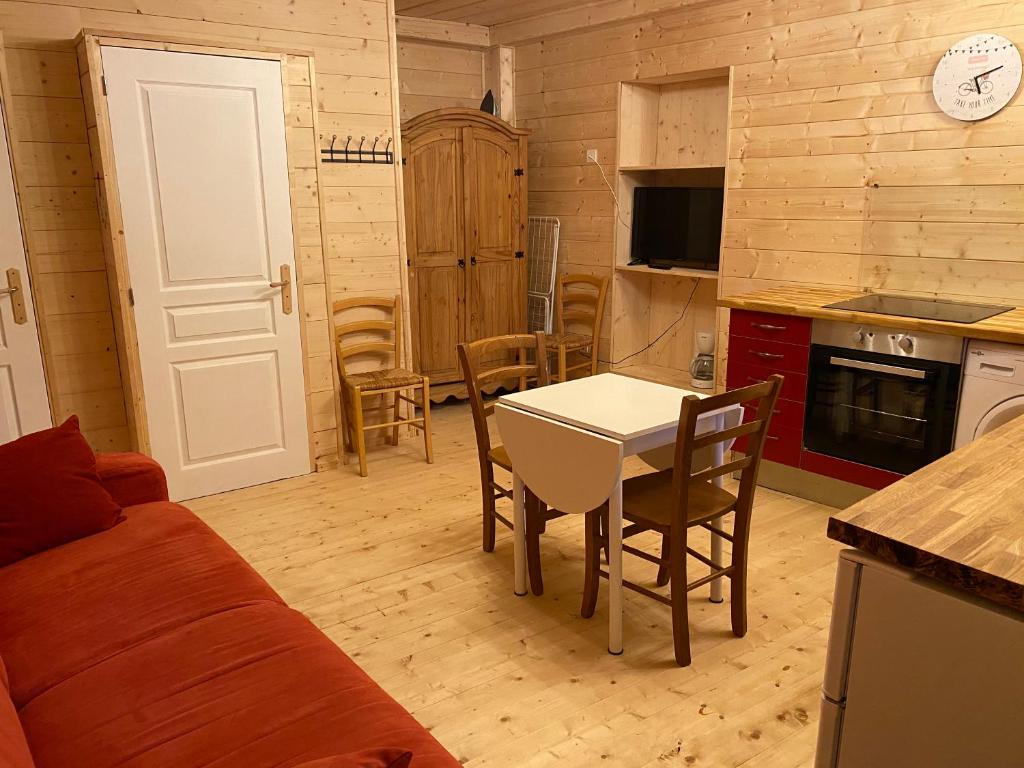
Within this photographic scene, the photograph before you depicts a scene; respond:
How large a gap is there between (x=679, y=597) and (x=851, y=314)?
64.3 inches

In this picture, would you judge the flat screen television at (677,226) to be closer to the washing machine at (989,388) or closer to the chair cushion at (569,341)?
the chair cushion at (569,341)

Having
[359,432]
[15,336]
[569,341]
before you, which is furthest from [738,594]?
[15,336]

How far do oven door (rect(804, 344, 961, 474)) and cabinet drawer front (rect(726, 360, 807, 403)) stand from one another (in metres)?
0.04

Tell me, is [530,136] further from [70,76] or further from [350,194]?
[70,76]

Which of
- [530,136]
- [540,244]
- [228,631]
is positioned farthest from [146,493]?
[530,136]

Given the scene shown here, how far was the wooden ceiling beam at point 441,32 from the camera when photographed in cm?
548

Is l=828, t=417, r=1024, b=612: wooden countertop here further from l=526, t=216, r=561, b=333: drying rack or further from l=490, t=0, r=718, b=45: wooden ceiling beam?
l=526, t=216, r=561, b=333: drying rack

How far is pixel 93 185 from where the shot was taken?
359 cm

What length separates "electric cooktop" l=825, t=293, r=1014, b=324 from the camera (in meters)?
3.21

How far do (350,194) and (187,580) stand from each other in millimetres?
2648

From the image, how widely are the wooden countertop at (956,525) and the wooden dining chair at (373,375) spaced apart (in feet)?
10.0

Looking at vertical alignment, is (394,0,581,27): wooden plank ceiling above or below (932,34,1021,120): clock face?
above

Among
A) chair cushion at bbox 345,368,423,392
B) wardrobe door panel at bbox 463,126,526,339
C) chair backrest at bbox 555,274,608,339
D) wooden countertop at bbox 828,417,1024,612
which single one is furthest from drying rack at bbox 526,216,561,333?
wooden countertop at bbox 828,417,1024,612

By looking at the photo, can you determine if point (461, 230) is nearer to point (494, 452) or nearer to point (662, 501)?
point (494, 452)
